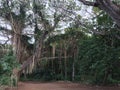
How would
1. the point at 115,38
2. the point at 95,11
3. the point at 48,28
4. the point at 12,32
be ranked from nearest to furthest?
the point at 115,38, the point at 95,11, the point at 12,32, the point at 48,28

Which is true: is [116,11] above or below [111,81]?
above

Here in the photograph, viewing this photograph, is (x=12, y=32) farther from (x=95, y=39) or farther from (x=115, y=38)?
(x=115, y=38)

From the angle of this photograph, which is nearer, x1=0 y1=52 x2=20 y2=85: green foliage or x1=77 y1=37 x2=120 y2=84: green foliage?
x1=0 y1=52 x2=20 y2=85: green foliage

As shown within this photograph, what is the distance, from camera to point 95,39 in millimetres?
14477

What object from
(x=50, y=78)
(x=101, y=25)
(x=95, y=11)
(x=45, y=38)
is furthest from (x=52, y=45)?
(x=101, y=25)

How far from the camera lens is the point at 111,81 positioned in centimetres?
1450

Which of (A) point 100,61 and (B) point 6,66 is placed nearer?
(B) point 6,66

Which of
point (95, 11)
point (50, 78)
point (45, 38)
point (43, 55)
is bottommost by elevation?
point (50, 78)

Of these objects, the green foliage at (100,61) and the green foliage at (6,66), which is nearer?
the green foliage at (6,66)

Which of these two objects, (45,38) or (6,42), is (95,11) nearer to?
(45,38)

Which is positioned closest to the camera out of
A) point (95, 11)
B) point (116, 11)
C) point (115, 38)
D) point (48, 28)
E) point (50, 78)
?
point (116, 11)

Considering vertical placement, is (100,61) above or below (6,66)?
above

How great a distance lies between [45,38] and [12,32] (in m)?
3.01

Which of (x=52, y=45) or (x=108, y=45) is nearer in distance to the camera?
(x=108, y=45)
